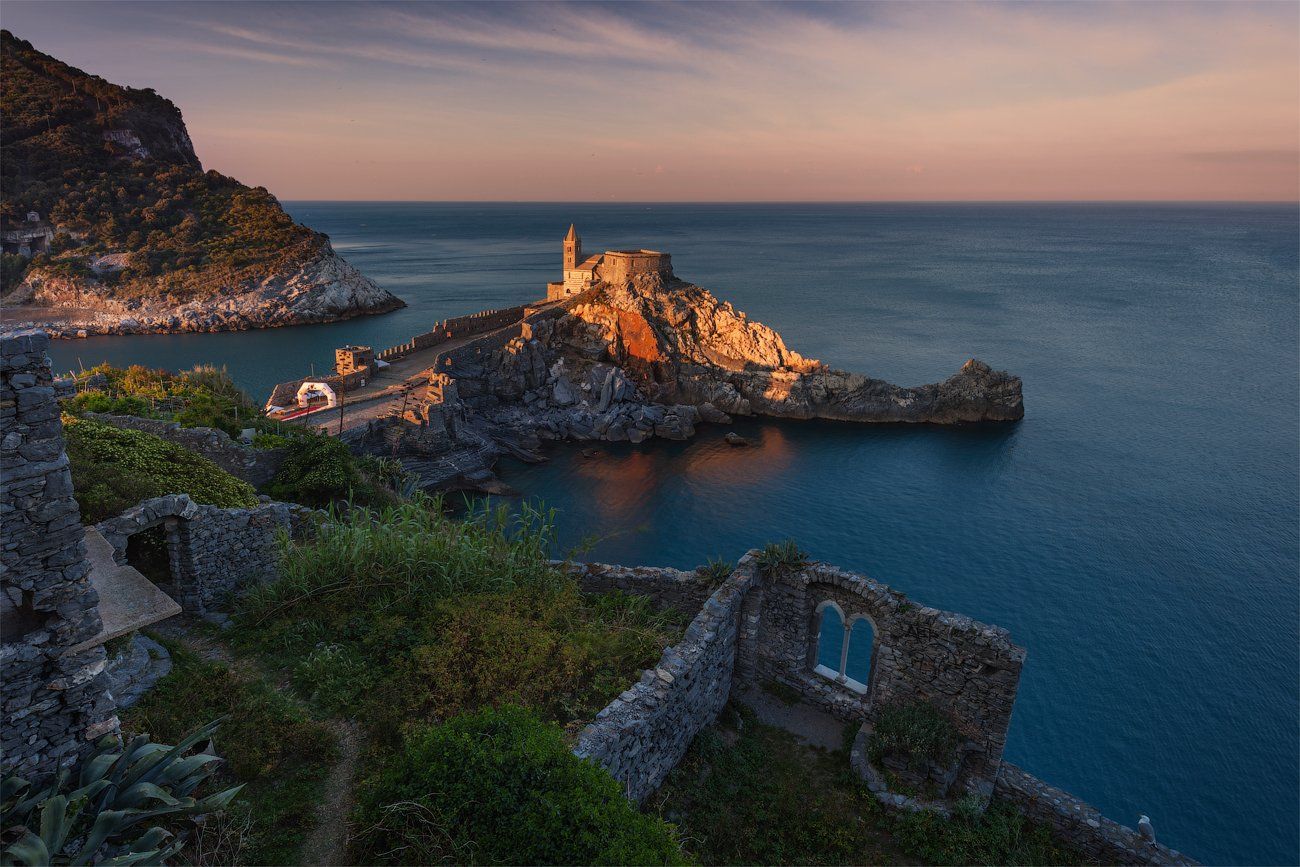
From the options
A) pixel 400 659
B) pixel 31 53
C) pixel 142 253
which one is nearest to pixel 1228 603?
pixel 400 659

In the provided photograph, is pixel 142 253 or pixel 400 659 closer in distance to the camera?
pixel 400 659

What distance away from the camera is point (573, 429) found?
45156 millimetres

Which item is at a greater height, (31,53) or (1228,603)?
(31,53)

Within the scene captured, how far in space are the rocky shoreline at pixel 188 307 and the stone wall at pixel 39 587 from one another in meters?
71.4

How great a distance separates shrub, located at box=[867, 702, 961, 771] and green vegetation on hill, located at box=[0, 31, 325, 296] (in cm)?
7655

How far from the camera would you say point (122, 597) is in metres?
7.70

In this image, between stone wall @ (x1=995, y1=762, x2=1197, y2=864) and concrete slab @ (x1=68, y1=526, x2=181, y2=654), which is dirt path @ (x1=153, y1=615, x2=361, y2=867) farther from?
stone wall @ (x1=995, y1=762, x2=1197, y2=864)

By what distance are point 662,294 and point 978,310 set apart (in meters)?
47.7

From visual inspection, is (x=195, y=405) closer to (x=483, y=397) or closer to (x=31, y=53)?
(x=483, y=397)

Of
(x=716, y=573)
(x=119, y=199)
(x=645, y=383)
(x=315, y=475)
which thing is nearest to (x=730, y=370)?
(x=645, y=383)

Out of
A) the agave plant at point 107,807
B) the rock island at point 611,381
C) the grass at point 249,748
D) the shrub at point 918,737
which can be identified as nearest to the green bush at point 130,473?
the grass at point 249,748

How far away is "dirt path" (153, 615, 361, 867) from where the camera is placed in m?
6.85

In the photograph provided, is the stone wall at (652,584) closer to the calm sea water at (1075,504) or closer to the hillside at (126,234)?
the calm sea water at (1075,504)

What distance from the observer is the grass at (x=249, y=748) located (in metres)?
6.67
